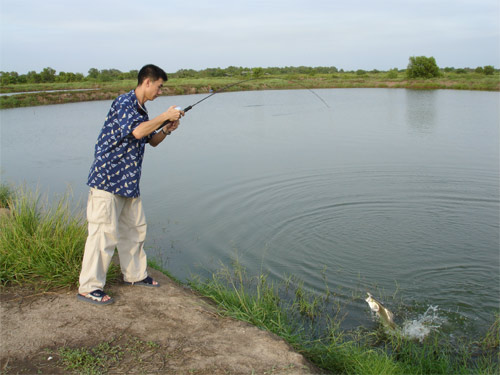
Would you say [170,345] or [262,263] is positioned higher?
[170,345]

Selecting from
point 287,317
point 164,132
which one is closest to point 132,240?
point 164,132

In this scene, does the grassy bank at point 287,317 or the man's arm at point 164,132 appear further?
the man's arm at point 164,132

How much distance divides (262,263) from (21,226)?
2.60 m

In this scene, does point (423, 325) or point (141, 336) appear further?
point (423, 325)

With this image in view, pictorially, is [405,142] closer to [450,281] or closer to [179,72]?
[450,281]

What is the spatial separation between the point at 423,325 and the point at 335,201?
3553mm

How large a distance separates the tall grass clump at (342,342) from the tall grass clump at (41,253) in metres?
1.14

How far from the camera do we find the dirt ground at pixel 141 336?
2.68 m

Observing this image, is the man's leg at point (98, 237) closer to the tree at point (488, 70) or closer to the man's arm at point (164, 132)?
the man's arm at point (164, 132)

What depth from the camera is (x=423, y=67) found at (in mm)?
39625

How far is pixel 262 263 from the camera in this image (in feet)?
17.2

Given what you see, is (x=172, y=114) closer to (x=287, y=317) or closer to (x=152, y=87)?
(x=152, y=87)

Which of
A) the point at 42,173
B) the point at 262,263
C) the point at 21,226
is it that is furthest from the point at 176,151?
the point at 21,226

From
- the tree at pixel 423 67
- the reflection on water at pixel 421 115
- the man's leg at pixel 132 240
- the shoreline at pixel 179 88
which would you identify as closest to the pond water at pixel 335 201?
the reflection on water at pixel 421 115
